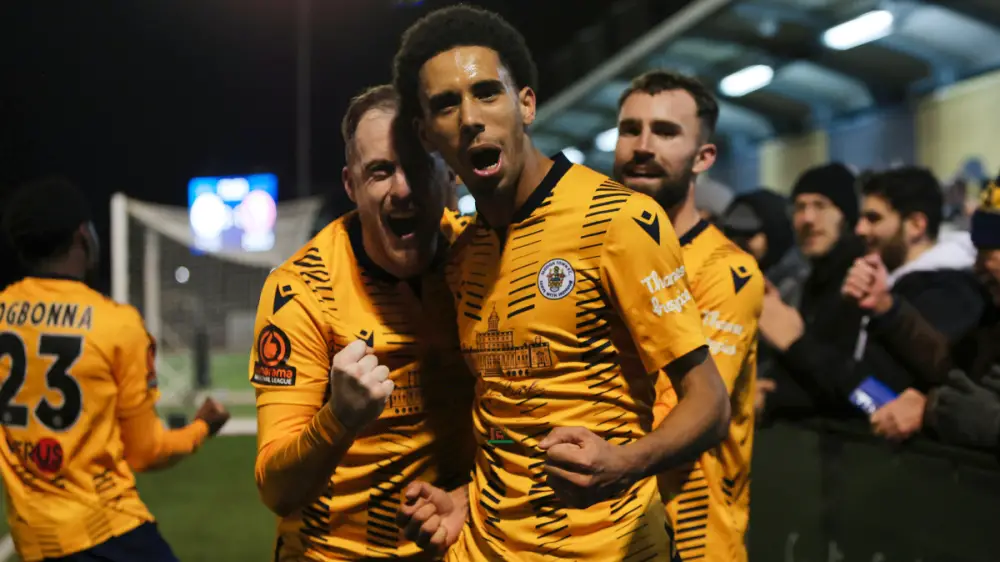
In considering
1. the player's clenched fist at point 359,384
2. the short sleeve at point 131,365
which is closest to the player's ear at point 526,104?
the player's clenched fist at point 359,384

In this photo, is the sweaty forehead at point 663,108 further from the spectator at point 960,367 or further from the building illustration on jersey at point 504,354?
the building illustration on jersey at point 504,354

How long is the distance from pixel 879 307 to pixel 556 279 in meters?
1.85

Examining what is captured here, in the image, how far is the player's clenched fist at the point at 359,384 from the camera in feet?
6.76

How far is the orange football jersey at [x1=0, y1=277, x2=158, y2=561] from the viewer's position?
380 centimetres

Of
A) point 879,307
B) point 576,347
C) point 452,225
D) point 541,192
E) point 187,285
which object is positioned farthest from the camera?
point 187,285

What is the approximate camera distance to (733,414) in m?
3.07

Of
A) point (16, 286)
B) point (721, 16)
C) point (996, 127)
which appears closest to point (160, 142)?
point (721, 16)

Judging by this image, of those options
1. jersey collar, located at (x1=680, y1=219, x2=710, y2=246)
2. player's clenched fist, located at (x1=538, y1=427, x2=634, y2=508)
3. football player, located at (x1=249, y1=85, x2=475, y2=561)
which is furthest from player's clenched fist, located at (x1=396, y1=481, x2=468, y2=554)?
jersey collar, located at (x1=680, y1=219, x2=710, y2=246)

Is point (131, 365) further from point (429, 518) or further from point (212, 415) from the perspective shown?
point (429, 518)

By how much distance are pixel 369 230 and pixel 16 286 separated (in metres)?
2.01

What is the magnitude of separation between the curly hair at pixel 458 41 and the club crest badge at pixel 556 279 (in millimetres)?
505

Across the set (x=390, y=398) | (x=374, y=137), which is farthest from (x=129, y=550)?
(x=374, y=137)

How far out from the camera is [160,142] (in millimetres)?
28469

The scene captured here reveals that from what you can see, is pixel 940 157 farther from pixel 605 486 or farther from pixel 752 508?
pixel 605 486
